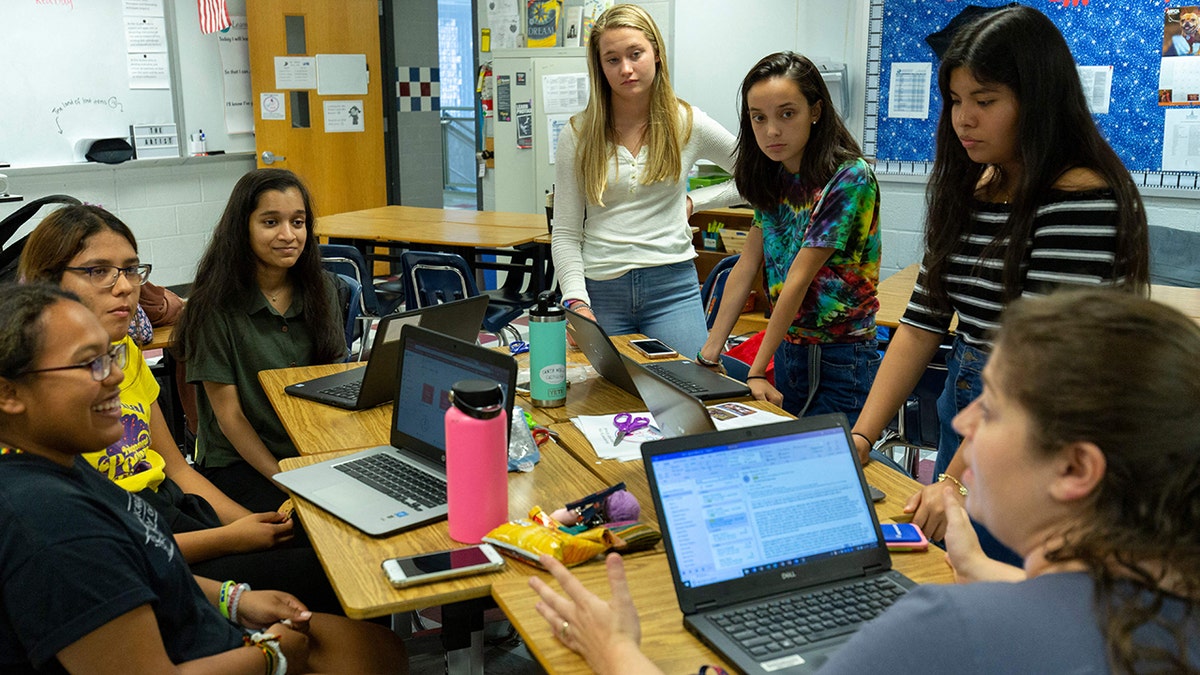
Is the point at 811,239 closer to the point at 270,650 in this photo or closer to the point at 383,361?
the point at 383,361

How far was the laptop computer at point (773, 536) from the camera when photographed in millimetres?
1313

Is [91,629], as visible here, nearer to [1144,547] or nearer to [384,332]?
[384,332]

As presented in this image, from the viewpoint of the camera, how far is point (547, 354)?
2.31 metres

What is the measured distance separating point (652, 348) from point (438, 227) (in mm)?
2917

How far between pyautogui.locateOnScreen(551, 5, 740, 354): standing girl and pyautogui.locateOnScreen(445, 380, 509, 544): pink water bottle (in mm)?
1213

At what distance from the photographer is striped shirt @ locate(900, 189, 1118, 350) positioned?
168 centimetres

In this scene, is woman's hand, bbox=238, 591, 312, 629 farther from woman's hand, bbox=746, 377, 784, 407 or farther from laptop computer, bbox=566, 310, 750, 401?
woman's hand, bbox=746, 377, 784, 407

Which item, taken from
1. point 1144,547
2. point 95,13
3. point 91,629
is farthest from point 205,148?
point 1144,547

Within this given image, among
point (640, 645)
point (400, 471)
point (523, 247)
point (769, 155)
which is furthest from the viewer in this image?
point (523, 247)

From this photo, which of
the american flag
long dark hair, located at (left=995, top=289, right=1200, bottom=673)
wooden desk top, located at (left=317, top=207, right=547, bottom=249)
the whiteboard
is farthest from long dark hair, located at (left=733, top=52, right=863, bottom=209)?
the american flag

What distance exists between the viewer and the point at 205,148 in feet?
21.4

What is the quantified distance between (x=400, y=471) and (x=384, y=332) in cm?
43

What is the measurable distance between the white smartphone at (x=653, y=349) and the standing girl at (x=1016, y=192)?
0.94m

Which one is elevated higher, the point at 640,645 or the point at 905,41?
the point at 905,41
